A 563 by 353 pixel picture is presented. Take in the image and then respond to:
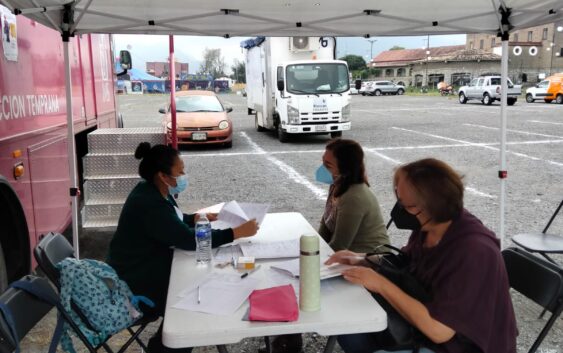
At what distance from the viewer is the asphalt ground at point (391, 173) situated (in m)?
5.51

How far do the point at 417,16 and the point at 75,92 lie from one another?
3.72 metres

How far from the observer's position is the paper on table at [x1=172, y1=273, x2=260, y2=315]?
1.99m

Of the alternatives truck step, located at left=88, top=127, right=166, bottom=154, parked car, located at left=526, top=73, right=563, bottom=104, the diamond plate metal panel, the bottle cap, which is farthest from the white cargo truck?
parked car, located at left=526, top=73, right=563, bottom=104

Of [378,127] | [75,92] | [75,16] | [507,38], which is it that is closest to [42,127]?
[75,16]

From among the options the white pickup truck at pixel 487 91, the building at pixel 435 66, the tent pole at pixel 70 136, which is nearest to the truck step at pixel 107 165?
the tent pole at pixel 70 136

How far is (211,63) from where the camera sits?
8206 centimetres

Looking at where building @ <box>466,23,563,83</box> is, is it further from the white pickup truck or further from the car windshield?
the car windshield

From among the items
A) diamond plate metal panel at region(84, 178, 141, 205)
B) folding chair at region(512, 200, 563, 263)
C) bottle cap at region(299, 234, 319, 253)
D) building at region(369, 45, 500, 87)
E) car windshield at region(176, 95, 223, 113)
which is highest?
building at region(369, 45, 500, 87)

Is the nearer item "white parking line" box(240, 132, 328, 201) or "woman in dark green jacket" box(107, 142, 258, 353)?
"woman in dark green jacket" box(107, 142, 258, 353)

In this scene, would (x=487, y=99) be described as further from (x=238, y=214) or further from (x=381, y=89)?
(x=238, y=214)

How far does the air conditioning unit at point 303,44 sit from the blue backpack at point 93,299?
1162cm

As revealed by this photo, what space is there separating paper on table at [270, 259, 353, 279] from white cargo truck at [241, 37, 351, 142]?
425 inches

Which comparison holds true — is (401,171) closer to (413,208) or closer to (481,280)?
(413,208)

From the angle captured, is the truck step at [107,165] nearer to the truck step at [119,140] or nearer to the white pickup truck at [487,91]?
the truck step at [119,140]
